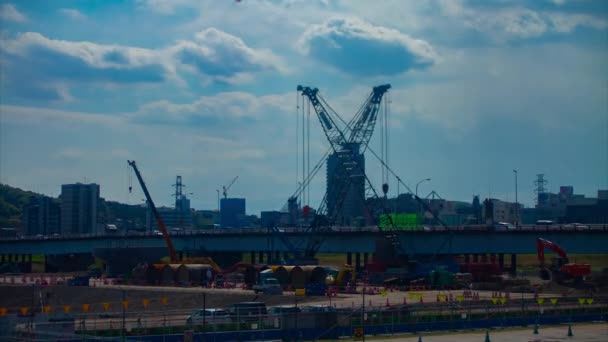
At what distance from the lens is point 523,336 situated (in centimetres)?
5912

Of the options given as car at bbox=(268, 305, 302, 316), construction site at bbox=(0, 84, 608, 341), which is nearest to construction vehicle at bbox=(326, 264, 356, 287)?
construction site at bbox=(0, 84, 608, 341)

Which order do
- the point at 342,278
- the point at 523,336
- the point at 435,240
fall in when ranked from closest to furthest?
the point at 523,336, the point at 342,278, the point at 435,240

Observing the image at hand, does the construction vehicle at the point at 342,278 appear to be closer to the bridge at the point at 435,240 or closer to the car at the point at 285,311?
the bridge at the point at 435,240

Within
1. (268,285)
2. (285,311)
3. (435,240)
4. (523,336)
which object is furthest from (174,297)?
(435,240)

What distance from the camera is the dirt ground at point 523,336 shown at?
186 ft

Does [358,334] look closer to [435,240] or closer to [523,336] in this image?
[523,336]

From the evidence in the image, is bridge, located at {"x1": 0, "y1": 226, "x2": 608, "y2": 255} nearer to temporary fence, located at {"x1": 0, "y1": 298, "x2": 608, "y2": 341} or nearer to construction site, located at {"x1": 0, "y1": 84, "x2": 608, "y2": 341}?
construction site, located at {"x1": 0, "y1": 84, "x2": 608, "y2": 341}

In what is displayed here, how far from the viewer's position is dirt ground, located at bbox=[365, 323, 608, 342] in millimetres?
56844

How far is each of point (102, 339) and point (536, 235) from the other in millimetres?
100509

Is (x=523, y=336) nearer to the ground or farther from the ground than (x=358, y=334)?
nearer to the ground

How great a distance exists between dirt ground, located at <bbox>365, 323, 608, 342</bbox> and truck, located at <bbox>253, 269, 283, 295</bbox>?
3517 centimetres

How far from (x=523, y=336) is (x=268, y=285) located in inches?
1694

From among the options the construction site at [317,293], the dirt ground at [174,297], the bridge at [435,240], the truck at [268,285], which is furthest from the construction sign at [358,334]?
the bridge at [435,240]

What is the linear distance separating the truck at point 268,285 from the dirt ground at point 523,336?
1384 inches
